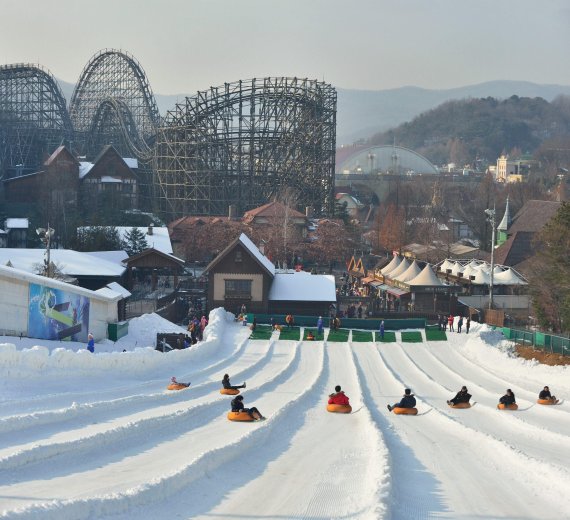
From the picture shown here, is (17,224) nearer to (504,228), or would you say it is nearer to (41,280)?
(504,228)

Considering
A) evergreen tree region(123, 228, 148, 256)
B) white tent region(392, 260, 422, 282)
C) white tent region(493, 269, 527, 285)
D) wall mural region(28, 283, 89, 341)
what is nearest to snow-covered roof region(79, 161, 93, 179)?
evergreen tree region(123, 228, 148, 256)

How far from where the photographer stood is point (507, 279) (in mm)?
40344

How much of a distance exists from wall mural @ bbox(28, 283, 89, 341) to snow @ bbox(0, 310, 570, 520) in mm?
615

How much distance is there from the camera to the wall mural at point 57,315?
2059 cm

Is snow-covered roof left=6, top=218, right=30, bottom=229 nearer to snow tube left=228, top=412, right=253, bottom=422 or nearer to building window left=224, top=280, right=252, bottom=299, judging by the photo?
A: building window left=224, top=280, right=252, bottom=299

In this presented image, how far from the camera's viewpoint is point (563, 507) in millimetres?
9258

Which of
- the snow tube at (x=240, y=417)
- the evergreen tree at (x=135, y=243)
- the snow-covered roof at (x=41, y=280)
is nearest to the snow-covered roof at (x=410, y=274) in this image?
the evergreen tree at (x=135, y=243)

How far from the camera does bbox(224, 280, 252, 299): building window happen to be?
110 feet

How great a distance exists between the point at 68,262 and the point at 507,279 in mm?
18821

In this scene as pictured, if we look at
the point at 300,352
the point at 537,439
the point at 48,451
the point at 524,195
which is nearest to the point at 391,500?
the point at 48,451

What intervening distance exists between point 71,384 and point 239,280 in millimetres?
17286

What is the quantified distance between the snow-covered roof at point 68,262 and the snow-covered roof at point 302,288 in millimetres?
5677

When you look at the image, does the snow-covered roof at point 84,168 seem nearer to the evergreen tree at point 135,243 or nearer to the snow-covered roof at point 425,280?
the evergreen tree at point 135,243

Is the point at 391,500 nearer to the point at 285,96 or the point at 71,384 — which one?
the point at 71,384
